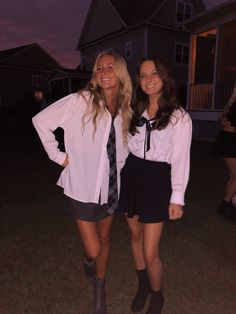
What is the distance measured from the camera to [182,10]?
21.2 metres

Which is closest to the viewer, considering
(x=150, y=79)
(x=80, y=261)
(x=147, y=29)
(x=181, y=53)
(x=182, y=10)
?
(x=150, y=79)

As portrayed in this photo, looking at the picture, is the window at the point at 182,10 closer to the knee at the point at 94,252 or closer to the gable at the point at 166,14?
the gable at the point at 166,14

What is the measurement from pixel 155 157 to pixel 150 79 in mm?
602

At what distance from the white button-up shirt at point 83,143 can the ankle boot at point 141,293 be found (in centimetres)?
90

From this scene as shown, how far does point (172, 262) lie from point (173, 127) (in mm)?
1884

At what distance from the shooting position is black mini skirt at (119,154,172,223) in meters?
2.35

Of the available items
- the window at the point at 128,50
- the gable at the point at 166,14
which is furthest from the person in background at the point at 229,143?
the window at the point at 128,50

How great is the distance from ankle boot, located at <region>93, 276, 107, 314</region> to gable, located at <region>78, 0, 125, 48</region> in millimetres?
20456

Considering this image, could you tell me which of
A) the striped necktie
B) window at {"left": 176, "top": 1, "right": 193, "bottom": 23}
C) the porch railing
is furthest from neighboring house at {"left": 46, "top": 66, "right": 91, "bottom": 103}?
the striped necktie

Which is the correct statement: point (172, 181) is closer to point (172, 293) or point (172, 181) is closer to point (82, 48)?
point (172, 293)

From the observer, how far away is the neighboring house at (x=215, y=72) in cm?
1210

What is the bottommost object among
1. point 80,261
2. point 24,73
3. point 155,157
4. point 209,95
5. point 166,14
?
point 80,261

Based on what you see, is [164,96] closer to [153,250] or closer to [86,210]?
[86,210]

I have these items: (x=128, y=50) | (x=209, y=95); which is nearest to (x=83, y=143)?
(x=209, y=95)
